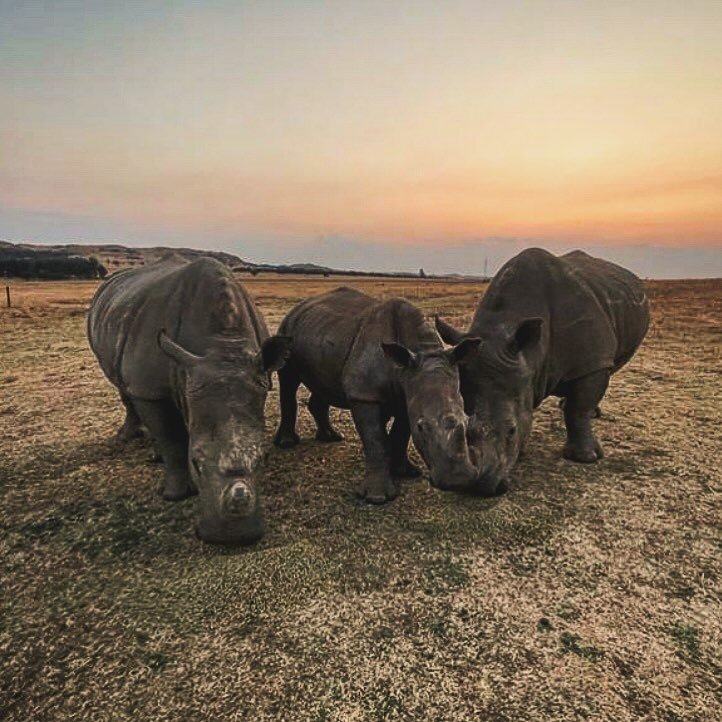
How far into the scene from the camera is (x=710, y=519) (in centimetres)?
457

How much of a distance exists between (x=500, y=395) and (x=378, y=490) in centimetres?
150

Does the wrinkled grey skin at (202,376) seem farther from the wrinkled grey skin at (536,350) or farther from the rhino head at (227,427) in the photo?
the wrinkled grey skin at (536,350)

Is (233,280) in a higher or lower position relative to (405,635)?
higher

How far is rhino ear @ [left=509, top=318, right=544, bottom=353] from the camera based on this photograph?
16.1 feet

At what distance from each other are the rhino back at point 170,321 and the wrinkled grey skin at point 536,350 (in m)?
2.14

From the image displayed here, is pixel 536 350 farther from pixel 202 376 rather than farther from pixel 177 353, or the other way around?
Result: pixel 177 353

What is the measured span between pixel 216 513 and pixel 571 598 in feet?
8.28

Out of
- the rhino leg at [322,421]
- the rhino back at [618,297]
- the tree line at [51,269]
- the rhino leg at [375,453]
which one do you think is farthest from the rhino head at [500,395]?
the tree line at [51,269]

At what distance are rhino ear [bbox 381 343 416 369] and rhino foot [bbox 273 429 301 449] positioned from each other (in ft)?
8.53

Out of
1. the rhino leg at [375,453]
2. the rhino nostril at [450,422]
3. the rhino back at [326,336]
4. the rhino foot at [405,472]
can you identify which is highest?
the rhino back at [326,336]

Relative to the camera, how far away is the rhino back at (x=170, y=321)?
4328mm

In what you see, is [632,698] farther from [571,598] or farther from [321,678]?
[321,678]

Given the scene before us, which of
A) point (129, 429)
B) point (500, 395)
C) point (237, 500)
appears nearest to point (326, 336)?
point (500, 395)

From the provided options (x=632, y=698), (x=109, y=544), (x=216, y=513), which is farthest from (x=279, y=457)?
(x=632, y=698)
